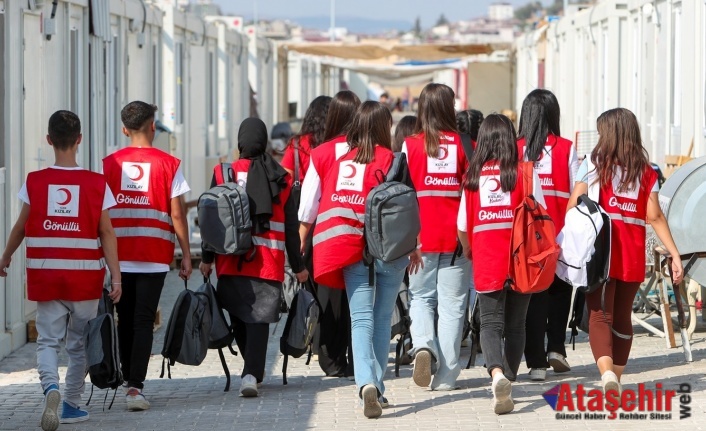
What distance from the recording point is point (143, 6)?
14.3 m

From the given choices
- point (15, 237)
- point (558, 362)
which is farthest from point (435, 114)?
point (15, 237)

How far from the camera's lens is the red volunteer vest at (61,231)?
257 inches

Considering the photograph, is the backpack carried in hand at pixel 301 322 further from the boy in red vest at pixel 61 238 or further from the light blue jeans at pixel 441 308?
the boy in red vest at pixel 61 238

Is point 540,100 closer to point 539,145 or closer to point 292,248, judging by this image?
point 539,145

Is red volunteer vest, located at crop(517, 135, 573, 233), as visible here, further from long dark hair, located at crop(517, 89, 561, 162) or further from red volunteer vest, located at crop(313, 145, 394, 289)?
red volunteer vest, located at crop(313, 145, 394, 289)

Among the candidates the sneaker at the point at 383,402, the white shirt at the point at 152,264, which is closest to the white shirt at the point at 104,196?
the white shirt at the point at 152,264

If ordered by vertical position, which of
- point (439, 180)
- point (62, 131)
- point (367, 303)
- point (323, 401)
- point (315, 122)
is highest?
point (315, 122)

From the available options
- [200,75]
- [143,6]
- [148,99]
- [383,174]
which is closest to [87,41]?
[143,6]

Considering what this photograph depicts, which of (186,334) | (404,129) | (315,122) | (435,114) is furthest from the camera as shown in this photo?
(404,129)

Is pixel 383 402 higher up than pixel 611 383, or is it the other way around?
pixel 611 383

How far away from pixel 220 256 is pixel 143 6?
24.7 ft

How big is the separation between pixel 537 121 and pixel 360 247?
59.4 inches

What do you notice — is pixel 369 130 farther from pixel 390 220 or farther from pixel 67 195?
pixel 67 195

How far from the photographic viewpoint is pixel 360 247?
6703 mm
